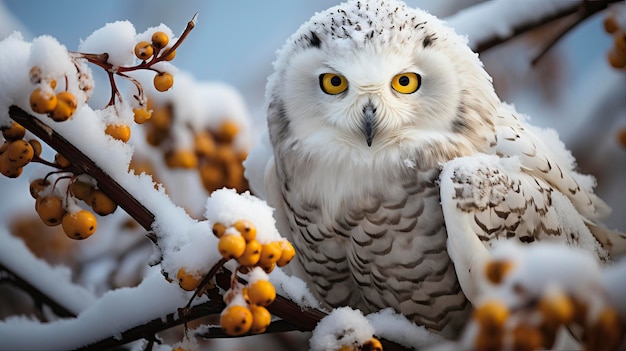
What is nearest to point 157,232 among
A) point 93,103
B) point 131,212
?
point 131,212

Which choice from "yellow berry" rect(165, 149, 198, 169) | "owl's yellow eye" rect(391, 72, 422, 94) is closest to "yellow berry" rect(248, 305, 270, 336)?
"owl's yellow eye" rect(391, 72, 422, 94)

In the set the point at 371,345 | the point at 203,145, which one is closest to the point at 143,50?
the point at 371,345

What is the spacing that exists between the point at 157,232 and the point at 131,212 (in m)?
0.03

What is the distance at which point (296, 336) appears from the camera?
1369 millimetres

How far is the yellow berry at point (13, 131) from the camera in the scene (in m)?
0.53

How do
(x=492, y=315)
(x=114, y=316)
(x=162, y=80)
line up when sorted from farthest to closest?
1. (x=114, y=316)
2. (x=162, y=80)
3. (x=492, y=315)

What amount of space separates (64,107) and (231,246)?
17 centimetres

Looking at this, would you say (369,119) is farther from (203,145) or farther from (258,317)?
(203,145)

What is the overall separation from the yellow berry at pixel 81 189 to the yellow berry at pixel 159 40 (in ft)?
0.45

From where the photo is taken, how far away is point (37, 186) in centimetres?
58

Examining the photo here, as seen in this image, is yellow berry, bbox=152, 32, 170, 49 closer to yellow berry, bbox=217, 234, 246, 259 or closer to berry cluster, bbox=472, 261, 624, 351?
yellow berry, bbox=217, 234, 246, 259

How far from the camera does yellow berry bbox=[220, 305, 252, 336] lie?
474mm

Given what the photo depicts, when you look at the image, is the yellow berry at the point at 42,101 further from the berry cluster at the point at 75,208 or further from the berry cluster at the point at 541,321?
the berry cluster at the point at 541,321

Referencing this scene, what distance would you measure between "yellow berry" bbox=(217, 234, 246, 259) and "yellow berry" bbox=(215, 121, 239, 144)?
26.2 inches
